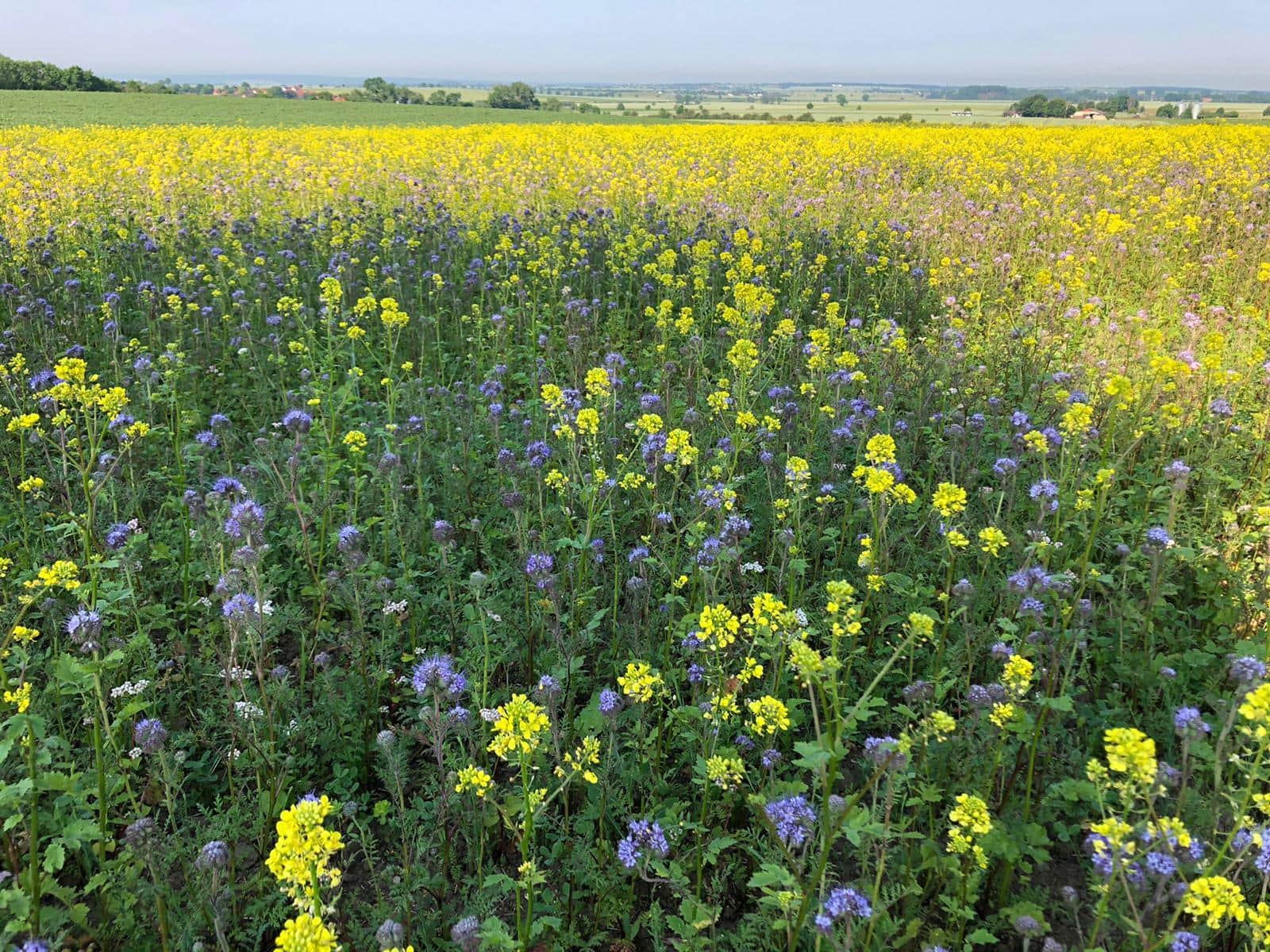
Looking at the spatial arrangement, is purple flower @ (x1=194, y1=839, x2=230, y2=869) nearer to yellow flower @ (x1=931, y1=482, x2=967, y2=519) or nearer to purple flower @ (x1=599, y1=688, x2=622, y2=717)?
purple flower @ (x1=599, y1=688, x2=622, y2=717)

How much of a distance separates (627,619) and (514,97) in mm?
70719

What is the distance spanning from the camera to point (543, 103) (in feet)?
219

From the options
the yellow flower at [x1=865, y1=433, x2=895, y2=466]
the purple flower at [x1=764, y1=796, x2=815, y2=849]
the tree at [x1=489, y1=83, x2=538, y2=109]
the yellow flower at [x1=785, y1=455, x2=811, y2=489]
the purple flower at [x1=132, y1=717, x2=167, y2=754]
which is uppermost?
the tree at [x1=489, y1=83, x2=538, y2=109]

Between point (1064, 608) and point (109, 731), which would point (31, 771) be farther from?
point (1064, 608)

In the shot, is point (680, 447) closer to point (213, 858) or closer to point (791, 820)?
point (791, 820)

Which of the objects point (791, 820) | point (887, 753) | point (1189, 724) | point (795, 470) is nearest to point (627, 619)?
point (795, 470)

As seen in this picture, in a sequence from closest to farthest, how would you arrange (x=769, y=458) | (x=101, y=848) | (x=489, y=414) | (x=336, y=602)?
1. (x=101, y=848)
2. (x=336, y=602)
3. (x=769, y=458)
4. (x=489, y=414)

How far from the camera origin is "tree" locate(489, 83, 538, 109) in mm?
63075

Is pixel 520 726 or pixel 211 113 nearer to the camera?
pixel 520 726

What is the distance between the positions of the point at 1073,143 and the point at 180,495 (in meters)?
21.5

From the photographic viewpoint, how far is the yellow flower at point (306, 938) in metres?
1.44

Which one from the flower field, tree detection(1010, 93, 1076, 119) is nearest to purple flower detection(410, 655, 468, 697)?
the flower field

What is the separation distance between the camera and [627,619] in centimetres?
396

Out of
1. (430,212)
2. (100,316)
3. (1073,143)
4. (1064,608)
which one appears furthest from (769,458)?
(1073,143)
